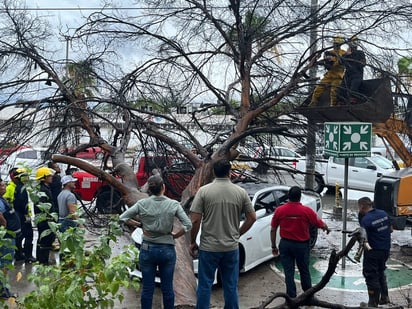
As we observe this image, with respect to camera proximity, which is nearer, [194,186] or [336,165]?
[194,186]

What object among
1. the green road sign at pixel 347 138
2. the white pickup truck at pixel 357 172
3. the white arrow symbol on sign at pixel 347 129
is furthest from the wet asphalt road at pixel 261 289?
the white pickup truck at pixel 357 172

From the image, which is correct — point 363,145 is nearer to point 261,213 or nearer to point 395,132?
point 395,132

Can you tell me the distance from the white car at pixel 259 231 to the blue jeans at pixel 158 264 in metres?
2.25

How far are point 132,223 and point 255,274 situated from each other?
389 centimetres

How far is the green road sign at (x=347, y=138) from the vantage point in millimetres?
8828

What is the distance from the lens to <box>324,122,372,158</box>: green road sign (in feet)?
29.0

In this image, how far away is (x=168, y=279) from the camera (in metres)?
5.73

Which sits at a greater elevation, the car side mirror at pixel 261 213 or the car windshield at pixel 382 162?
the car windshield at pixel 382 162

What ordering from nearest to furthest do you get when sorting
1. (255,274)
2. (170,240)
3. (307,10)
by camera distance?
(170,240), (307,10), (255,274)

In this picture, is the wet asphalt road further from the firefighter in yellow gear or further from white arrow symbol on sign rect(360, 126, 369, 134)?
the firefighter in yellow gear

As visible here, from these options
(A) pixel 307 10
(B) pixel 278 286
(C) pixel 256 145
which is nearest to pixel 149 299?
(B) pixel 278 286

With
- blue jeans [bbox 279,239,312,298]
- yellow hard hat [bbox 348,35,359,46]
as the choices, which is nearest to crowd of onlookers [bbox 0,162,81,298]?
blue jeans [bbox 279,239,312,298]

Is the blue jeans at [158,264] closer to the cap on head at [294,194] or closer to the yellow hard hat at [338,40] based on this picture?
the cap on head at [294,194]

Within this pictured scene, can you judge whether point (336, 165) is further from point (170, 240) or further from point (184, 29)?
point (170, 240)
